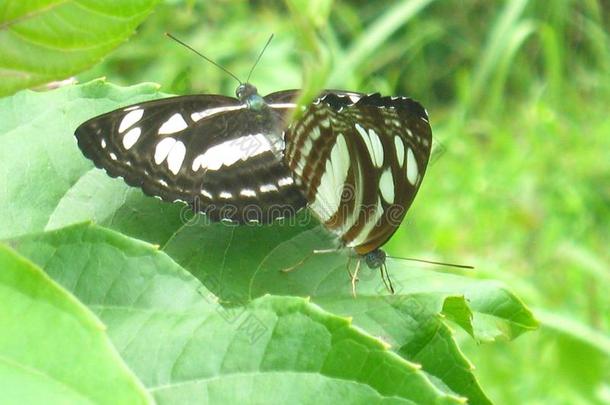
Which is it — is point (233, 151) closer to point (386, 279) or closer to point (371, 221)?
point (371, 221)

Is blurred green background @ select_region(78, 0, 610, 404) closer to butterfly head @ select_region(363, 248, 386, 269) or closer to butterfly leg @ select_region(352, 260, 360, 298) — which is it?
butterfly head @ select_region(363, 248, 386, 269)

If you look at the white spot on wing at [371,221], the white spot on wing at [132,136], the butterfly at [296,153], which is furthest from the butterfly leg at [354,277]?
the white spot on wing at [132,136]

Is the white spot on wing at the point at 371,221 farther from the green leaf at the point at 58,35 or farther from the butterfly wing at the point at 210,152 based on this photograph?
the green leaf at the point at 58,35

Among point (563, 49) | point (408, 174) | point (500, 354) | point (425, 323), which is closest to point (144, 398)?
point (425, 323)

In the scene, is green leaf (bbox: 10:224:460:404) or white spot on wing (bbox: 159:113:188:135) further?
white spot on wing (bbox: 159:113:188:135)

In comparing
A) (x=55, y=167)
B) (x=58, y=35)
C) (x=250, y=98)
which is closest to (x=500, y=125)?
(x=250, y=98)

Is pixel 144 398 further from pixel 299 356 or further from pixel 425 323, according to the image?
pixel 425 323

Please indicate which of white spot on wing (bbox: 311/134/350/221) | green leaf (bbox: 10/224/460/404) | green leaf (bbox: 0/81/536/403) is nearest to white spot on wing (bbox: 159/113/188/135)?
white spot on wing (bbox: 311/134/350/221)
